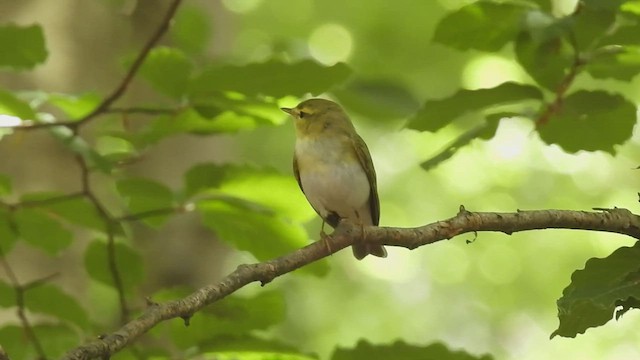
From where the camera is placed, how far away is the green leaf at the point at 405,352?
127 centimetres

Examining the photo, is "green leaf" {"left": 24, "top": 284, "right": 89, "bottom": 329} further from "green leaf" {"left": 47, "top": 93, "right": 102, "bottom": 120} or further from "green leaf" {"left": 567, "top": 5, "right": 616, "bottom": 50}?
"green leaf" {"left": 567, "top": 5, "right": 616, "bottom": 50}

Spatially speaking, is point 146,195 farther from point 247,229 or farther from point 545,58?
point 545,58

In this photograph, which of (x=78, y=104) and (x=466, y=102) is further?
(x=78, y=104)

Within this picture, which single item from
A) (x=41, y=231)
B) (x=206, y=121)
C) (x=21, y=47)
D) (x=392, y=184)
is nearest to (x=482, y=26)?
(x=206, y=121)

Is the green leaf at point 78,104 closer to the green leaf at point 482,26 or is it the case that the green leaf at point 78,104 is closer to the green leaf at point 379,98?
the green leaf at point 379,98

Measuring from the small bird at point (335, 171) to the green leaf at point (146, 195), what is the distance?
60 centimetres

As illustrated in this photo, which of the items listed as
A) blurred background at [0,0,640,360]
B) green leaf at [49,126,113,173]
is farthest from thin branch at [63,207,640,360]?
blurred background at [0,0,640,360]

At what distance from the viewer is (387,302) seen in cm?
667

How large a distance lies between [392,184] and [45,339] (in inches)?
195

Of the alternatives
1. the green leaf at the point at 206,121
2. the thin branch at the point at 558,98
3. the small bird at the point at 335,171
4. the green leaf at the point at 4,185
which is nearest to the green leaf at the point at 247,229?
the green leaf at the point at 206,121

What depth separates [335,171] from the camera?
2.15 metres

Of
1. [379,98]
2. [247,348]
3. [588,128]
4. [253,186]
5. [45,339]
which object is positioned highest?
[588,128]

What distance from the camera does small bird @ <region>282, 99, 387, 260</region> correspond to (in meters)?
2.14

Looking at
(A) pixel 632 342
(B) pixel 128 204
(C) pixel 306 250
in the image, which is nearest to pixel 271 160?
(A) pixel 632 342
